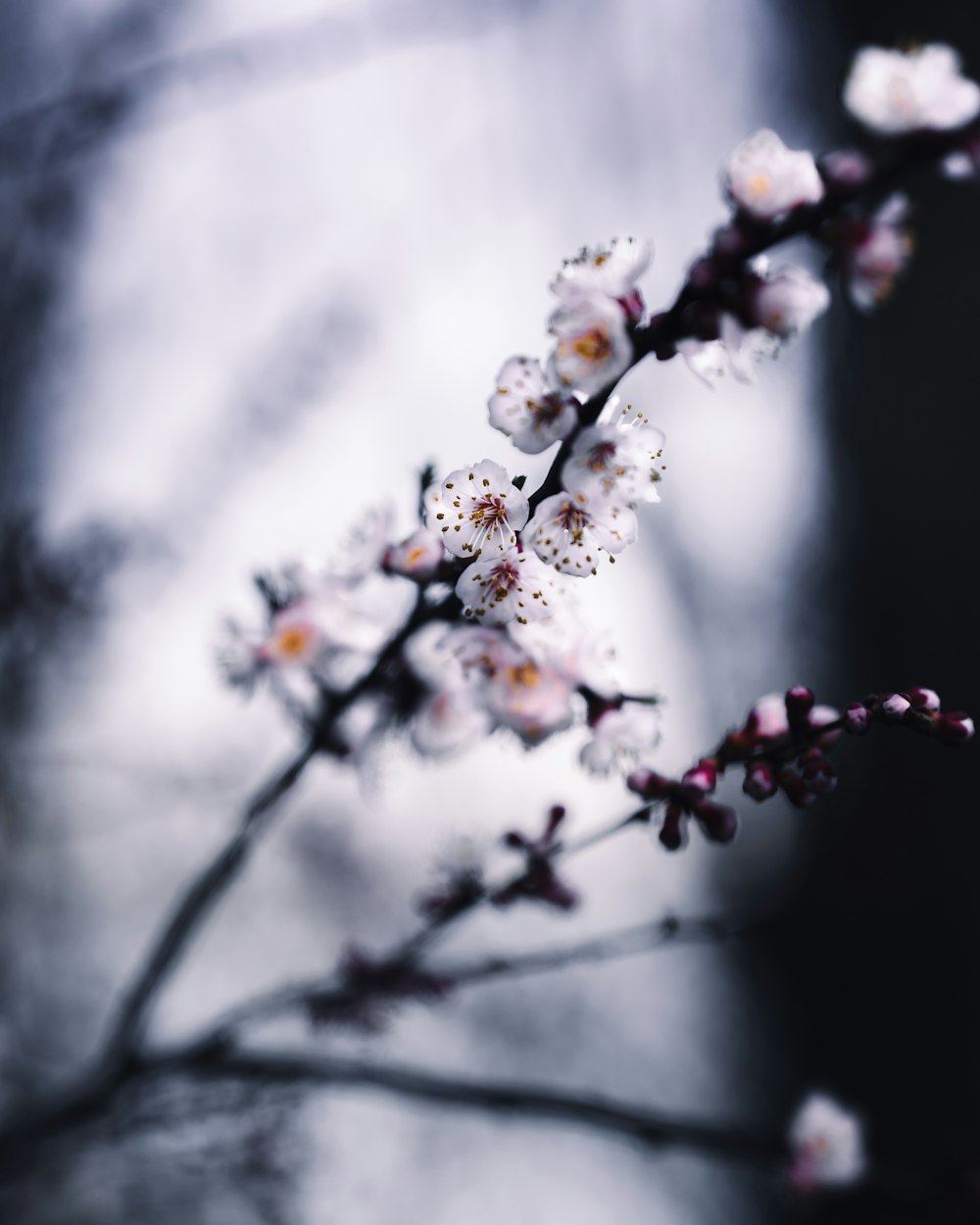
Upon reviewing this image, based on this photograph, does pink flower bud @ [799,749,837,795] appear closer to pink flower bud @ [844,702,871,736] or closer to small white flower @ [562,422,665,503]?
pink flower bud @ [844,702,871,736]

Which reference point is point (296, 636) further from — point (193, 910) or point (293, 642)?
point (193, 910)

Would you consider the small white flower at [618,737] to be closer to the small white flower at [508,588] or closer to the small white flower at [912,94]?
the small white flower at [508,588]

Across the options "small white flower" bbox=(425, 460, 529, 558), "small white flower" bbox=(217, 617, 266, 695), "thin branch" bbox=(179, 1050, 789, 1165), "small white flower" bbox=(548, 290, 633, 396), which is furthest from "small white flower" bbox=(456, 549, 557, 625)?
"thin branch" bbox=(179, 1050, 789, 1165)

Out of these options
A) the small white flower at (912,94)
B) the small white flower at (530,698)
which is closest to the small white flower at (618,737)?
the small white flower at (530,698)

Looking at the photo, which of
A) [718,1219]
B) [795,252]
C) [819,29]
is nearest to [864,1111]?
[718,1219]

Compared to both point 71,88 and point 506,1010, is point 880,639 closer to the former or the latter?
point 506,1010

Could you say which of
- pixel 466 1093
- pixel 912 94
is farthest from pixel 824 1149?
pixel 912 94
